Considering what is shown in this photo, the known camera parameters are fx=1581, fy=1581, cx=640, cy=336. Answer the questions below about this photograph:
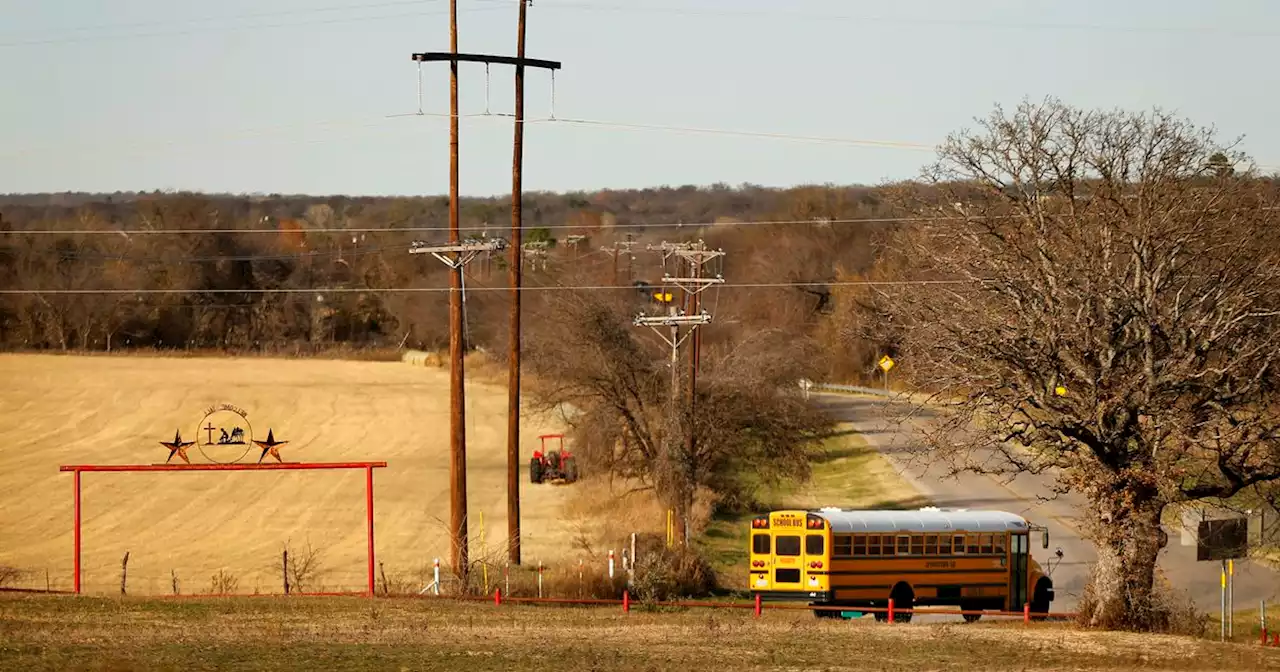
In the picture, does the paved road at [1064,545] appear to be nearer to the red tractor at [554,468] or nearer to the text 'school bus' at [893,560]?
the text 'school bus' at [893,560]

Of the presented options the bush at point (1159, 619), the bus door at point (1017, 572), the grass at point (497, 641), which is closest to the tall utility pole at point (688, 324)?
the bus door at point (1017, 572)

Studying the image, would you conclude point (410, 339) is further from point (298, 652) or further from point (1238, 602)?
point (298, 652)

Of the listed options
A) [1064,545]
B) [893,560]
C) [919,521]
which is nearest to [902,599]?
[893,560]

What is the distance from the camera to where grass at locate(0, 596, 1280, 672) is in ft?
67.2

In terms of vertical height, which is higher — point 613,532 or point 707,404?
point 707,404

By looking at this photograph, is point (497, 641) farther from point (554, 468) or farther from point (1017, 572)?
point (554, 468)

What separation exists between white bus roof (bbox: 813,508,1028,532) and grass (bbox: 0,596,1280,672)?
4291mm

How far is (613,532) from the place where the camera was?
149 feet

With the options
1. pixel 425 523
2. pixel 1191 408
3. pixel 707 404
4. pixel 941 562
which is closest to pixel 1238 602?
pixel 941 562

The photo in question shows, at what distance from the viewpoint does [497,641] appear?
2341 cm

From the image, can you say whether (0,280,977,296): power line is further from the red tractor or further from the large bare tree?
the large bare tree

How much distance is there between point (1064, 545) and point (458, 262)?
21744 millimetres

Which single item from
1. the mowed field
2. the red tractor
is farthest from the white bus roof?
the red tractor

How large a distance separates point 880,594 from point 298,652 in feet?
53.0
